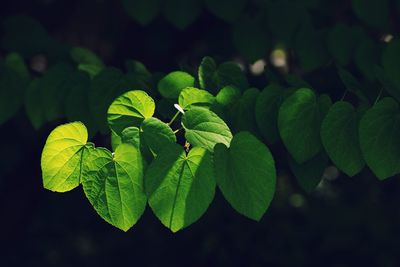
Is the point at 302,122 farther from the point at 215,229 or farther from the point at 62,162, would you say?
the point at 215,229

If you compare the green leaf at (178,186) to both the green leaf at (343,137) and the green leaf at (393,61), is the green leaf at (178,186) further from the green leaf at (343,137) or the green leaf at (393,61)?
the green leaf at (393,61)

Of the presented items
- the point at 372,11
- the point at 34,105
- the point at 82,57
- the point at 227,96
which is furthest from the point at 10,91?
the point at 372,11

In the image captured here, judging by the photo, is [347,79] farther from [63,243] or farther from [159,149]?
[63,243]

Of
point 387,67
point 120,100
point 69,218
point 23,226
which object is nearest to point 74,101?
point 120,100

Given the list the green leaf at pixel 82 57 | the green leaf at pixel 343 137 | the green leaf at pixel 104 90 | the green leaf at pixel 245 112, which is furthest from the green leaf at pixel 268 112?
the green leaf at pixel 82 57

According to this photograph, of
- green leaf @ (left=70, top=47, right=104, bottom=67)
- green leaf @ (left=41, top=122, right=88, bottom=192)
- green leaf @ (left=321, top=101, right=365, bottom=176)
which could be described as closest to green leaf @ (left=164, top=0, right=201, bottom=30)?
green leaf @ (left=70, top=47, right=104, bottom=67)

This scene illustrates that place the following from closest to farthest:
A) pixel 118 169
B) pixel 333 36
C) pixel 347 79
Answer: pixel 118 169
pixel 347 79
pixel 333 36
